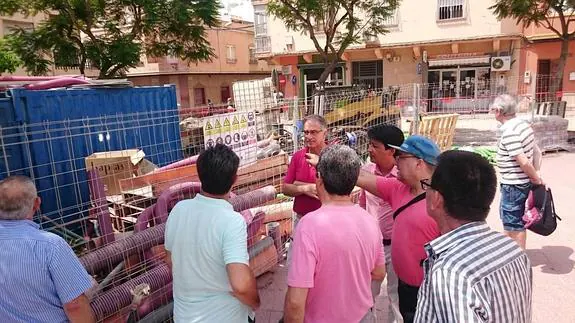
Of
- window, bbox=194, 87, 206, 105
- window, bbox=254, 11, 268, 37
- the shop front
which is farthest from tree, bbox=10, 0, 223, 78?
window, bbox=194, 87, 206, 105

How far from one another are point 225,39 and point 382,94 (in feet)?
78.9

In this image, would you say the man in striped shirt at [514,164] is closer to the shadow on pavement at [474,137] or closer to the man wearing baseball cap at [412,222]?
the man wearing baseball cap at [412,222]

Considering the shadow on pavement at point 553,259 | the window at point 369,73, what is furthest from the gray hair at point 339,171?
the window at point 369,73

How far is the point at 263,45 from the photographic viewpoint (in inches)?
1043

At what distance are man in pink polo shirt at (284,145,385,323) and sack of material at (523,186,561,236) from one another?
2.37 meters

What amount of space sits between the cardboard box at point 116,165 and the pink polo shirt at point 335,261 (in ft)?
8.20

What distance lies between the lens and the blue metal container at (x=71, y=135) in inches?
144

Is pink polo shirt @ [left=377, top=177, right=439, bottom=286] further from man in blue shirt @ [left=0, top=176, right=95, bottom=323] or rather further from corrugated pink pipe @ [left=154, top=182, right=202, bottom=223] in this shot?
corrugated pink pipe @ [left=154, top=182, right=202, bottom=223]

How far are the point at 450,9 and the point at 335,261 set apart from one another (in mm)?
22786

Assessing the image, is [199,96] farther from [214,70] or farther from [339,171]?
[339,171]

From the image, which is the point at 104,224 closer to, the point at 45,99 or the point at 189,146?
the point at 45,99

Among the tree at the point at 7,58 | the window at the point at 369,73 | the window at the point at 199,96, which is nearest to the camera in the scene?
the tree at the point at 7,58

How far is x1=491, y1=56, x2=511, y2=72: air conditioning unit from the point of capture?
67.6 feet

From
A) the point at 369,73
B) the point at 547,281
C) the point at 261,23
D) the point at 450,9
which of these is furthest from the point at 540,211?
the point at 261,23
